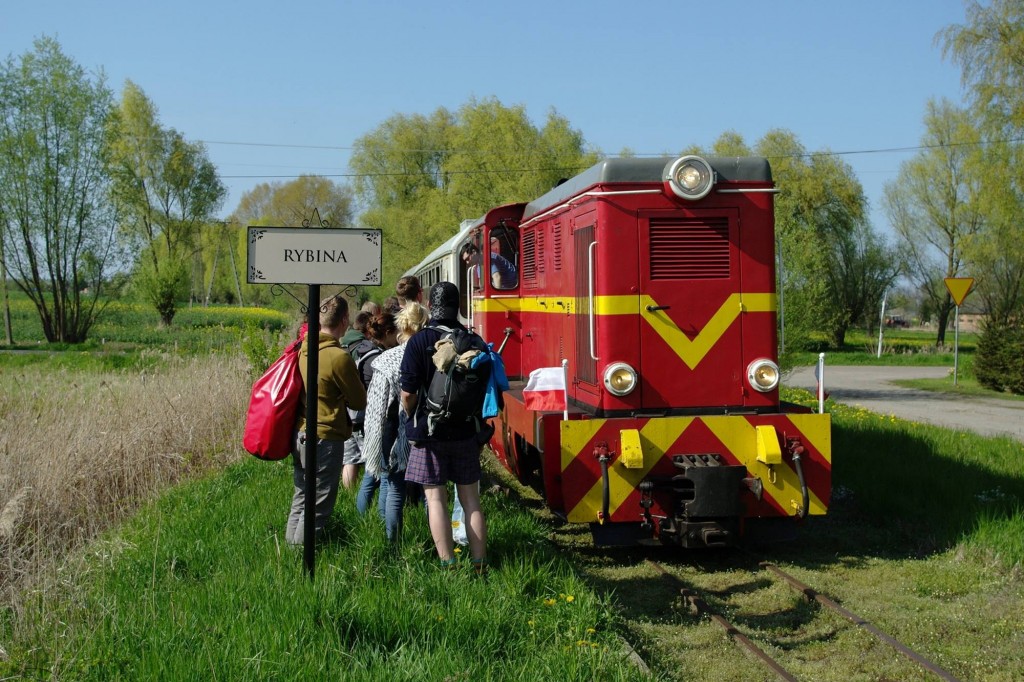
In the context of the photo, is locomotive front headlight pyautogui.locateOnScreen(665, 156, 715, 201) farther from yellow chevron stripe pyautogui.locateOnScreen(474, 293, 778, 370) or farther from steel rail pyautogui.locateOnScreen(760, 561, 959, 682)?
steel rail pyautogui.locateOnScreen(760, 561, 959, 682)

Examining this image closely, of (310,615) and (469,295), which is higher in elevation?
(469,295)

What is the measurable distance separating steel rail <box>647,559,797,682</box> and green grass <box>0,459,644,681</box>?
788 millimetres

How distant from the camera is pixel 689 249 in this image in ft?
23.6

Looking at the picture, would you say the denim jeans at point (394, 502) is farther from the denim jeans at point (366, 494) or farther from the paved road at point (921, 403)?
the paved road at point (921, 403)

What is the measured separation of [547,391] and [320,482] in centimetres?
217

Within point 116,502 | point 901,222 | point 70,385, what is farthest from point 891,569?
point 901,222

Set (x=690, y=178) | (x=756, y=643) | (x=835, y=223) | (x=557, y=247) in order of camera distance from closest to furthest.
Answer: (x=756, y=643) < (x=690, y=178) < (x=557, y=247) < (x=835, y=223)

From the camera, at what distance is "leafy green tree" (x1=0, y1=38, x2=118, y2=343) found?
31188 mm

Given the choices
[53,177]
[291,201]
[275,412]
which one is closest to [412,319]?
[275,412]

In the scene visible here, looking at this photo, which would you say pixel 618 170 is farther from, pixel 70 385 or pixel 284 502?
pixel 70 385

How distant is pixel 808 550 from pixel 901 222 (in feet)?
144

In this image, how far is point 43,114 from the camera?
3141cm

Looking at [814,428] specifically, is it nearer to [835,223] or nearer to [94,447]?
[94,447]

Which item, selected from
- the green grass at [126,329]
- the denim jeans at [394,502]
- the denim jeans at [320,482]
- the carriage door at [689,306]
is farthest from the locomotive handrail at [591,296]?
the green grass at [126,329]
